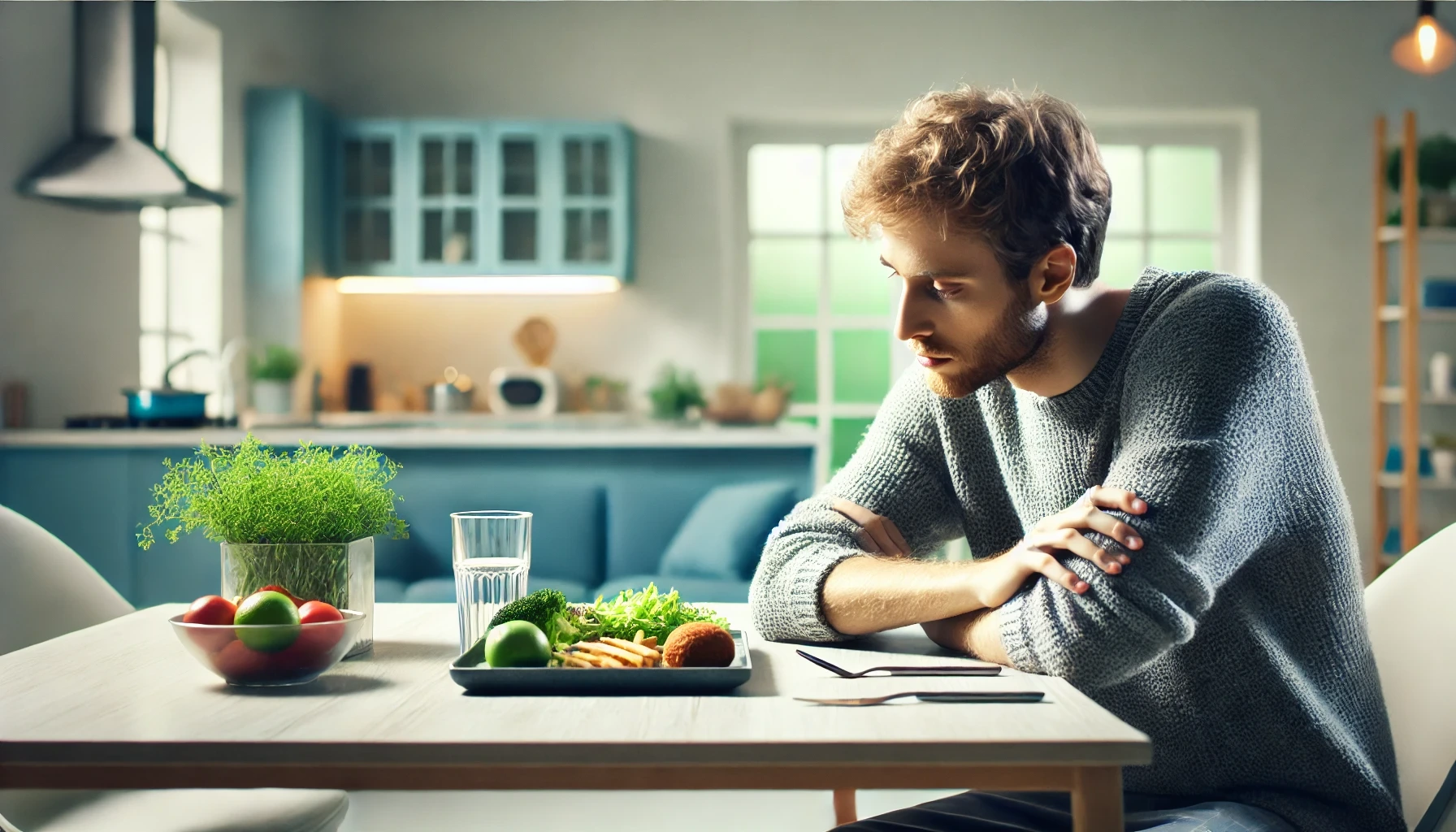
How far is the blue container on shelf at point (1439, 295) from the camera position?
5.07 meters

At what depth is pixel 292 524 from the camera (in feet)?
3.93

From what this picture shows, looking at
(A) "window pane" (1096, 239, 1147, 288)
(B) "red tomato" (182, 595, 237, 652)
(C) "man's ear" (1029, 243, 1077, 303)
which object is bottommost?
(B) "red tomato" (182, 595, 237, 652)

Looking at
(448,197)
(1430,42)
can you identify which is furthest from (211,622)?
(448,197)

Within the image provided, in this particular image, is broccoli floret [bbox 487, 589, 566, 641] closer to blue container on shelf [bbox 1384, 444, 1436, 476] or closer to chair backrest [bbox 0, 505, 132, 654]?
chair backrest [bbox 0, 505, 132, 654]

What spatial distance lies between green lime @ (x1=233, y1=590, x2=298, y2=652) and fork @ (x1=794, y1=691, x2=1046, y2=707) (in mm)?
441

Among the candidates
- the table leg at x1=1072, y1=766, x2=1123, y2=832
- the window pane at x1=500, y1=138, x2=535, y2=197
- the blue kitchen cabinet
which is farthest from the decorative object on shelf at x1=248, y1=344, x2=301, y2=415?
the table leg at x1=1072, y1=766, x2=1123, y2=832

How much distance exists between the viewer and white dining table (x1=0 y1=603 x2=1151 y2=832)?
0.86 metres

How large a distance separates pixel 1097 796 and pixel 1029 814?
0.43 meters

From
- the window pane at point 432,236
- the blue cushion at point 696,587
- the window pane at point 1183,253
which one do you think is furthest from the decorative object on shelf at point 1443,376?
the window pane at point 432,236

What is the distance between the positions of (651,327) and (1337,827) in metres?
4.58

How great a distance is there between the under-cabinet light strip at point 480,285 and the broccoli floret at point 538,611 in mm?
4334

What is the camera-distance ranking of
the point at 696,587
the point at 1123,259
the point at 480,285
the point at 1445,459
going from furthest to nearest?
the point at 1123,259 < the point at 480,285 < the point at 1445,459 < the point at 696,587

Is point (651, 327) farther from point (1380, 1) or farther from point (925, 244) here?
point (925, 244)

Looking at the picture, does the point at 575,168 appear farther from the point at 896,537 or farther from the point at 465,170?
the point at 896,537
